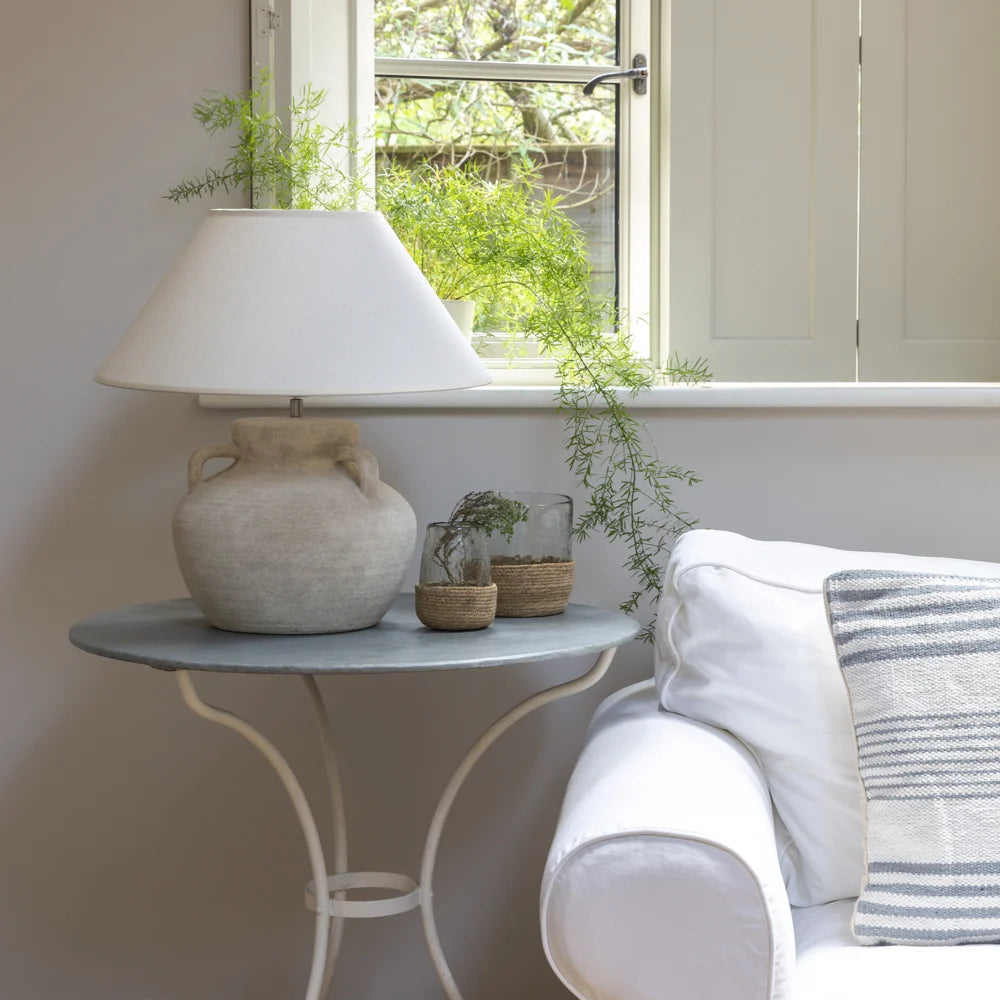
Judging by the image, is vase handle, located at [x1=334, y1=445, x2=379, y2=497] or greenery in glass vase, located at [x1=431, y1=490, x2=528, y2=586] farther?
greenery in glass vase, located at [x1=431, y1=490, x2=528, y2=586]

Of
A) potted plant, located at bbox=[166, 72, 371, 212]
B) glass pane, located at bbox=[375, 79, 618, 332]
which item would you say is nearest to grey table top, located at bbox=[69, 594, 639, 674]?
potted plant, located at bbox=[166, 72, 371, 212]

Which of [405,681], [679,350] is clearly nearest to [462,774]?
[405,681]

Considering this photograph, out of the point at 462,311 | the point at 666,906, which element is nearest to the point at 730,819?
the point at 666,906

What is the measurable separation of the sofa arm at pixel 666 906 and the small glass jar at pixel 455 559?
16.9 inches

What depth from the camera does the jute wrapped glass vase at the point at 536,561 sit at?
167 centimetres

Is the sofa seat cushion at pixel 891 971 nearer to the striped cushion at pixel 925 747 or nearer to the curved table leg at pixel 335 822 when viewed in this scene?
the striped cushion at pixel 925 747

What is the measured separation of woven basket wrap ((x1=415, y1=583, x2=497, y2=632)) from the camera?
1.55 m

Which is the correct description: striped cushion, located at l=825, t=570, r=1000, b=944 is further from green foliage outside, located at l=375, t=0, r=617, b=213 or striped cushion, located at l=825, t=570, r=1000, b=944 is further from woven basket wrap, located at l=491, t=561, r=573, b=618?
green foliage outside, located at l=375, t=0, r=617, b=213

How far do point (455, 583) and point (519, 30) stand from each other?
118cm

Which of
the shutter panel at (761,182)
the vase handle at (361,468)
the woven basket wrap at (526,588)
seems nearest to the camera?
the vase handle at (361,468)

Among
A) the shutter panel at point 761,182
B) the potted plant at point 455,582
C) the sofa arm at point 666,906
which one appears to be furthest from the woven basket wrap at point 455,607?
the shutter panel at point 761,182

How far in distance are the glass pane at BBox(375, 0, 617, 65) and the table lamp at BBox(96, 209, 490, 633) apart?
2.74 feet

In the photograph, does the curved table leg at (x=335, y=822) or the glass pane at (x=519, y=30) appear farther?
the glass pane at (x=519, y=30)

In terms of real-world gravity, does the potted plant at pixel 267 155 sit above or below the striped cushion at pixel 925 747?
above
